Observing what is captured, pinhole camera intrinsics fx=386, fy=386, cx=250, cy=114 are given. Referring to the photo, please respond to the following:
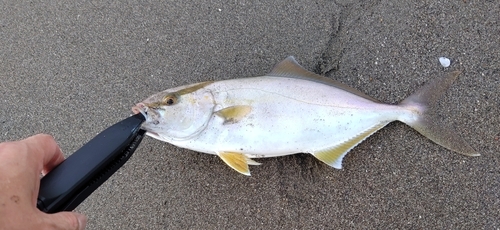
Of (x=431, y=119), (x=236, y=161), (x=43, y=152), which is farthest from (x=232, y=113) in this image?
(x=431, y=119)

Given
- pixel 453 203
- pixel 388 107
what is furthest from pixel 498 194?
pixel 388 107

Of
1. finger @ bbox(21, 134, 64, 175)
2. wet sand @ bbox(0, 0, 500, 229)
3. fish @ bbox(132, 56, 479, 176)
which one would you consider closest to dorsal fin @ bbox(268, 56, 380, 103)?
fish @ bbox(132, 56, 479, 176)

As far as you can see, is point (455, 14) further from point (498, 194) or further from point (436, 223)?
point (436, 223)

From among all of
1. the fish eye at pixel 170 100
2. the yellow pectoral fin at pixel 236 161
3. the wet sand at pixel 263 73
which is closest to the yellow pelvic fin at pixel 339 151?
the wet sand at pixel 263 73

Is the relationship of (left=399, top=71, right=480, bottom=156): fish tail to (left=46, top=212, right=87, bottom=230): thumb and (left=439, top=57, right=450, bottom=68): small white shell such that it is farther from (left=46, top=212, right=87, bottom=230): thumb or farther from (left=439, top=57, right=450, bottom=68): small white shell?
(left=46, top=212, right=87, bottom=230): thumb

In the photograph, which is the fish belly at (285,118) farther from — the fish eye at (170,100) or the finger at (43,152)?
the finger at (43,152)
